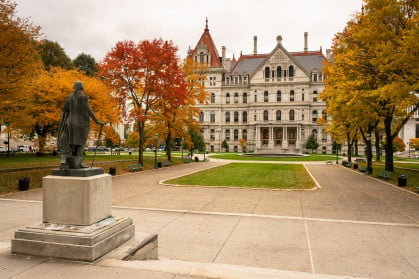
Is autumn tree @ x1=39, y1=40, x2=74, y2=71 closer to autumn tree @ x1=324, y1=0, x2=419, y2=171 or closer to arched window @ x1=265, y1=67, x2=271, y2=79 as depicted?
autumn tree @ x1=324, y1=0, x2=419, y2=171

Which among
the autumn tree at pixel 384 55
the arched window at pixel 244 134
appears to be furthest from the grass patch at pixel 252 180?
the arched window at pixel 244 134

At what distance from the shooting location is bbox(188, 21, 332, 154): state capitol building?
2773 inches

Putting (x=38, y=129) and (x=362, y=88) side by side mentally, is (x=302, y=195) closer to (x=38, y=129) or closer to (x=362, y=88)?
(x=362, y=88)

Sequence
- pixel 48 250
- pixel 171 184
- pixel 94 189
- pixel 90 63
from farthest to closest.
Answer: pixel 90 63
pixel 171 184
pixel 94 189
pixel 48 250

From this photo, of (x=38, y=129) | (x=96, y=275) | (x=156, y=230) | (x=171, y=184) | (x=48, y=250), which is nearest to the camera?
(x=96, y=275)

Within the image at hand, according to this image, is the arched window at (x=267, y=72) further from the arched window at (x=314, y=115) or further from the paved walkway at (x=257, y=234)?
the paved walkway at (x=257, y=234)

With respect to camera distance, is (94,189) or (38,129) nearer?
(94,189)

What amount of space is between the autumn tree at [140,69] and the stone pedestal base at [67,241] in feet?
68.2

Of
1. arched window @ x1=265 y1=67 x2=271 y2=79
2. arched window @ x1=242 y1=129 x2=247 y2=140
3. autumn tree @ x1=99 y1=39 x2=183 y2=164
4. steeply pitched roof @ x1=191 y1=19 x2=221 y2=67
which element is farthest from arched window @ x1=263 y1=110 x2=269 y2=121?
autumn tree @ x1=99 y1=39 x2=183 y2=164

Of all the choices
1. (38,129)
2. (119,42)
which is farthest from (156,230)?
(38,129)

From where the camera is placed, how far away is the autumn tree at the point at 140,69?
24844 millimetres

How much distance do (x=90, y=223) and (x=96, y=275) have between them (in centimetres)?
115

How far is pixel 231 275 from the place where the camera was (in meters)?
4.69

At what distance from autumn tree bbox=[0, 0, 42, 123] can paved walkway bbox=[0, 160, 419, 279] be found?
696cm
